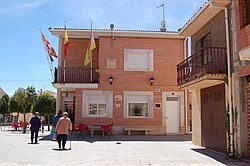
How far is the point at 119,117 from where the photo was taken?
20.5 m

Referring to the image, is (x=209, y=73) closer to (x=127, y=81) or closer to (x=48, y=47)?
(x=127, y=81)

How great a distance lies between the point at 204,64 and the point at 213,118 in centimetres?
237

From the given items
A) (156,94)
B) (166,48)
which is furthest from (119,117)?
(166,48)

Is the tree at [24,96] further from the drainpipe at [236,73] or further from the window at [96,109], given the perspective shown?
the drainpipe at [236,73]

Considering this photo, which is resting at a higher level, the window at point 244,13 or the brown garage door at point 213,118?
the window at point 244,13

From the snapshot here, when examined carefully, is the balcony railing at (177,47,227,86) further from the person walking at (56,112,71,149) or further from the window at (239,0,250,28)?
the person walking at (56,112,71,149)

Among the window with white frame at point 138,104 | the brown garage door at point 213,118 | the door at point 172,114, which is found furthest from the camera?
the door at point 172,114

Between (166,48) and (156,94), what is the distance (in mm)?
3309

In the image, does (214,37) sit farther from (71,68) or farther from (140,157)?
(71,68)

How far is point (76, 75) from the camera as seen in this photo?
68.8ft

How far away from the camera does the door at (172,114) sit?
21.0 meters

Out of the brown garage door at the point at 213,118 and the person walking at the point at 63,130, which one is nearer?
the brown garage door at the point at 213,118

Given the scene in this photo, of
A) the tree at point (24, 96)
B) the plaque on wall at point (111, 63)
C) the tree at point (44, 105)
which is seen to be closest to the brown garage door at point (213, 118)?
the plaque on wall at point (111, 63)

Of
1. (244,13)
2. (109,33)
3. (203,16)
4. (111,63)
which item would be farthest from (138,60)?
(244,13)
